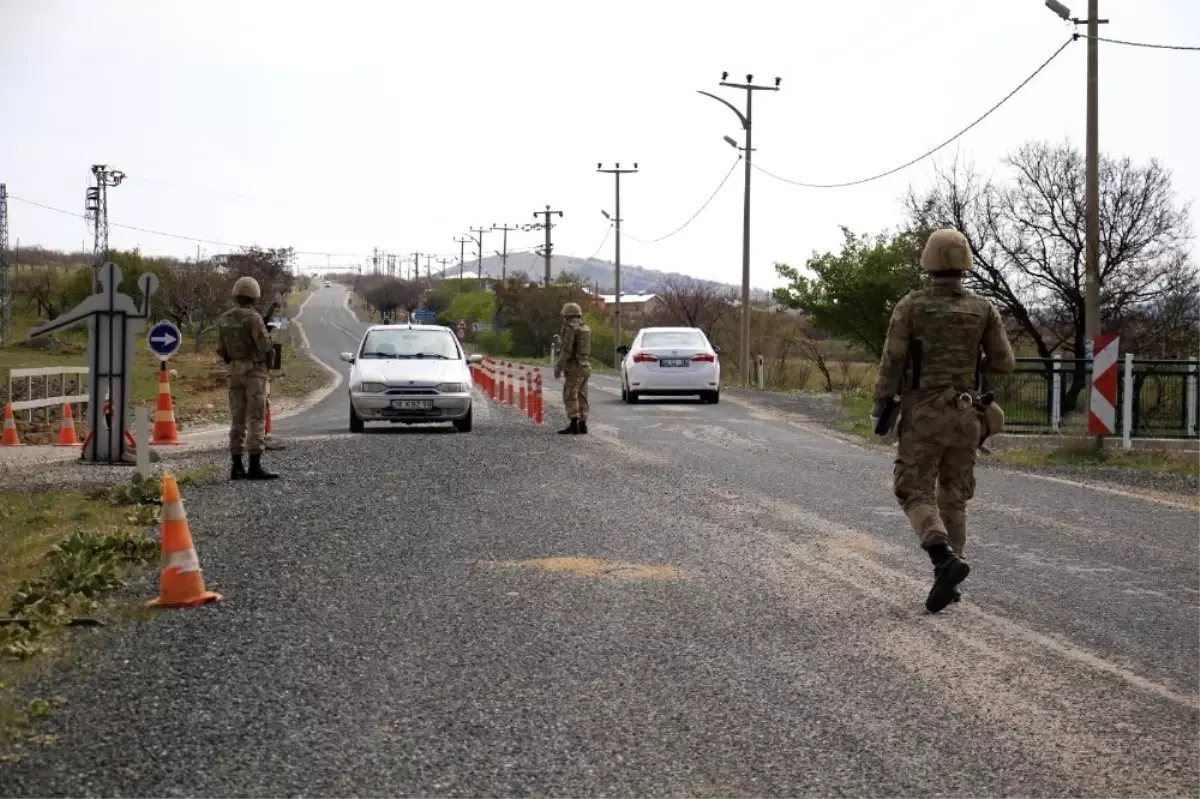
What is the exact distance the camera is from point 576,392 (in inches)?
859

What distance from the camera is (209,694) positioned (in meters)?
6.23

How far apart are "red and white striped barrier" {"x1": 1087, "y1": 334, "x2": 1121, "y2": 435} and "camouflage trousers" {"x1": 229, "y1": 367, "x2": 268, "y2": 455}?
10831 millimetres

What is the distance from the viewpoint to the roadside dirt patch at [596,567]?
A: 30.2ft

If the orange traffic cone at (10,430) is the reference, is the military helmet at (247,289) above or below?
above

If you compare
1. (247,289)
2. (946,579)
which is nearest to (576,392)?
(247,289)

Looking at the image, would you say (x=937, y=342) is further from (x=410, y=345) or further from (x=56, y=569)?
(x=410, y=345)

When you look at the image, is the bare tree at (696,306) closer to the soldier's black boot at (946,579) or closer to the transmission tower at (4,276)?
the transmission tower at (4,276)

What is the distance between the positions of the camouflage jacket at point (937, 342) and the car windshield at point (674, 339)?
23907mm

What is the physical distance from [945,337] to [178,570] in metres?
4.25

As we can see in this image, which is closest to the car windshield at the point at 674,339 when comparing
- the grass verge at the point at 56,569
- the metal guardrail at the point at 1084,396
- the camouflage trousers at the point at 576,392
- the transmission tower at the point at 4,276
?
the metal guardrail at the point at 1084,396

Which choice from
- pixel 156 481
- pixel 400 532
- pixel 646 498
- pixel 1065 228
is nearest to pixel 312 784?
pixel 400 532

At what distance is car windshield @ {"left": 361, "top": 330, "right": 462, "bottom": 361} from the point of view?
909 inches

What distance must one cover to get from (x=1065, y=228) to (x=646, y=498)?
33.4 metres

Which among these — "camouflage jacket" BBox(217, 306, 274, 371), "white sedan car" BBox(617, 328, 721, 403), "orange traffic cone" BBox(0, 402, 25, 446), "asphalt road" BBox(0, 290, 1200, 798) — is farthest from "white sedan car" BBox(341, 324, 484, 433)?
"white sedan car" BBox(617, 328, 721, 403)
